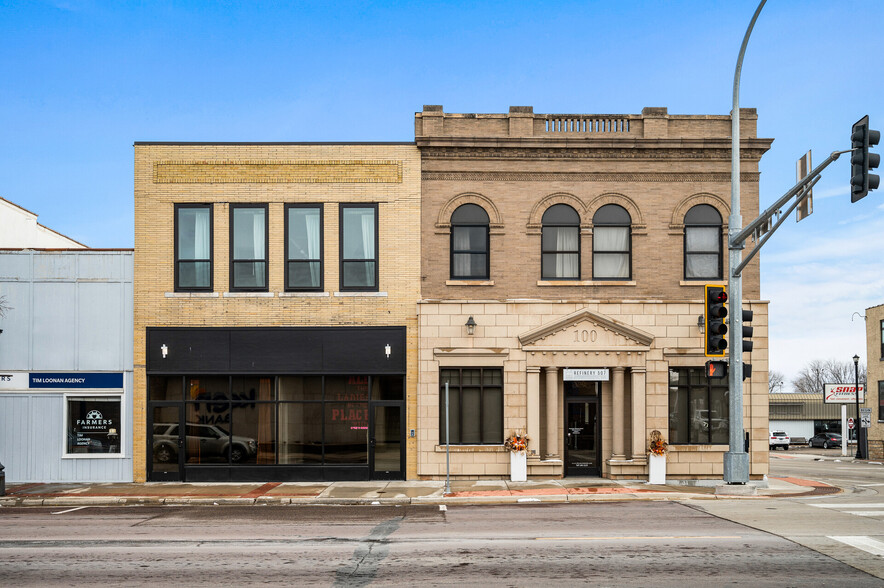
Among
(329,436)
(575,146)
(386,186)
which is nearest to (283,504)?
(329,436)

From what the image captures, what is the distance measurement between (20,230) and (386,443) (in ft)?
54.1

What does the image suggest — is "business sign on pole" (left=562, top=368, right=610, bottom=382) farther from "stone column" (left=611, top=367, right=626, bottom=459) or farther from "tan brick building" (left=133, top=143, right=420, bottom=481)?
"tan brick building" (left=133, top=143, right=420, bottom=481)

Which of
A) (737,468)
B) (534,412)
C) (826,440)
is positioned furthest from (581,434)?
(826,440)

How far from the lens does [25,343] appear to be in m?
21.0

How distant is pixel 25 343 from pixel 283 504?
9.38 meters

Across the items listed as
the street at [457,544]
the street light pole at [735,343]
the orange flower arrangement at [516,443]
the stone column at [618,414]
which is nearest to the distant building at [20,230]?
the street at [457,544]

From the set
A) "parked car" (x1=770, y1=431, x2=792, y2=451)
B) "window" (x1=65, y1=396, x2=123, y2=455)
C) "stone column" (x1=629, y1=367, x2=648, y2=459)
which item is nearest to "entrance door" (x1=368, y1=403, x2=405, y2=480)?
"stone column" (x1=629, y1=367, x2=648, y2=459)

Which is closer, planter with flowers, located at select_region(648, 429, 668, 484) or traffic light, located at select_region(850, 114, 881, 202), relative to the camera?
traffic light, located at select_region(850, 114, 881, 202)

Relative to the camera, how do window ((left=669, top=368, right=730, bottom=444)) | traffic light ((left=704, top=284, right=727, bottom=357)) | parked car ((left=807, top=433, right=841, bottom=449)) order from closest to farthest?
traffic light ((left=704, top=284, right=727, bottom=357)), window ((left=669, top=368, right=730, bottom=444)), parked car ((left=807, top=433, right=841, bottom=449))

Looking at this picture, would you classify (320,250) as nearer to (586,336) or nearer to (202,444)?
(202,444)

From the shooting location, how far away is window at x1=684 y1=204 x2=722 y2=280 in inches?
832

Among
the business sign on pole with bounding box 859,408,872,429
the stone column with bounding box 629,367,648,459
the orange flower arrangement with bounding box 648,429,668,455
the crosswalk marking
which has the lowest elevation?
the business sign on pole with bounding box 859,408,872,429

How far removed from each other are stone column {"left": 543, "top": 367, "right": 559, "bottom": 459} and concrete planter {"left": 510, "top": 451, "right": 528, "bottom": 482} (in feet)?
2.67

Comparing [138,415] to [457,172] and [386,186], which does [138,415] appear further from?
[457,172]
